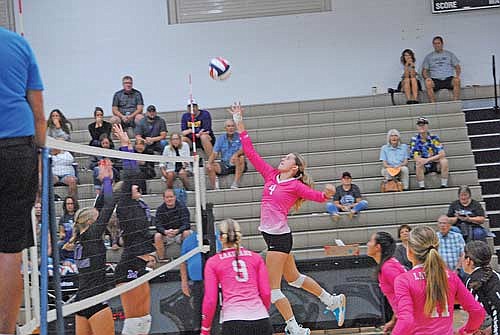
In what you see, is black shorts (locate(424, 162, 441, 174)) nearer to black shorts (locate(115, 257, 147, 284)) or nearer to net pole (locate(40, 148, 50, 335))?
black shorts (locate(115, 257, 147, 284))

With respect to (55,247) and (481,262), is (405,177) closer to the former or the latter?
(481,262)

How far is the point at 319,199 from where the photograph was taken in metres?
9.43

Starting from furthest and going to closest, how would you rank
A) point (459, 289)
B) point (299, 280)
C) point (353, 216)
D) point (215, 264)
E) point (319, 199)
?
point (353, 216) → point (299, 280) → point (319, 199) → point (215, 264) → point (459, 289)

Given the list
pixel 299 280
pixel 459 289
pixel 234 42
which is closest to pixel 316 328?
pixel 299 280

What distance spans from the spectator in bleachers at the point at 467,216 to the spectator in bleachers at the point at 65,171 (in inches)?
272

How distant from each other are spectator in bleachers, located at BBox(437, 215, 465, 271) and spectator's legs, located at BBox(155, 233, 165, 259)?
5.73 metres

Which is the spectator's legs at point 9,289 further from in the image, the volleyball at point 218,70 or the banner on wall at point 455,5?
the banner on wall at point 455,5

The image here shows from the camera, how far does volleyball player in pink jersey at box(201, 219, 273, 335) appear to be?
22.9 feet

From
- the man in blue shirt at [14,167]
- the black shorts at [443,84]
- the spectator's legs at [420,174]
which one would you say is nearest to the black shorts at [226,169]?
the spectator's legs at [420,174]

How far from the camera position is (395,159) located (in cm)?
1572

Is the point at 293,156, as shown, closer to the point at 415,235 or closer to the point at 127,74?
the point at 415,235

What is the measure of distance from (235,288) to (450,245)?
7.00m

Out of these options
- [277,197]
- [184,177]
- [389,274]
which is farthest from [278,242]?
[389,274]

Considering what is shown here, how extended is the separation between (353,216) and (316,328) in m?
4.74
